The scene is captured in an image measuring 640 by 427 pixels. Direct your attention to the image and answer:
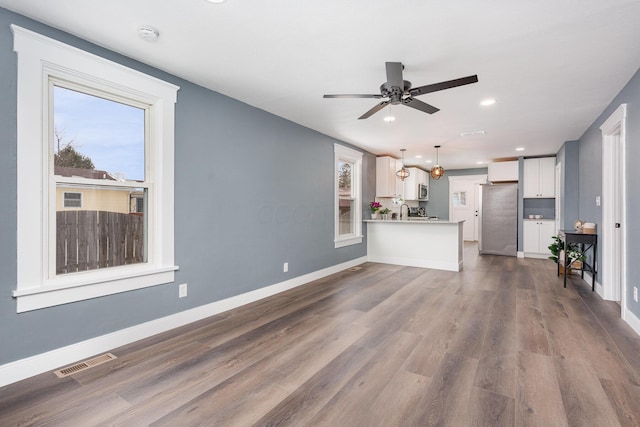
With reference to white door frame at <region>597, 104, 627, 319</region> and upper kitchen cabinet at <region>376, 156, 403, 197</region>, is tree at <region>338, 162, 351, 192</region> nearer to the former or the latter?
upper kitchen cabinet at <region>376, 156, 403, 197</region>

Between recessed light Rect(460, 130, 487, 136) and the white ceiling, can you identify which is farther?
recessed light Rect(460, 130, 487, 136)

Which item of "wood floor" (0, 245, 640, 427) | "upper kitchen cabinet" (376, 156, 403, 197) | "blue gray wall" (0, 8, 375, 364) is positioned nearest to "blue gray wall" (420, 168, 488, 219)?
"upper kitchen cabinet" (376, 156, 403, 197)

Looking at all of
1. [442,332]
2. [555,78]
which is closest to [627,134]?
[555,78]

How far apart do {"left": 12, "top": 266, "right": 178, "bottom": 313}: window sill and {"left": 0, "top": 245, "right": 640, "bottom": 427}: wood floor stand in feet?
1.60

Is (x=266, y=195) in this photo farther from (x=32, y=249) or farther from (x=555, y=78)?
(x=555, y=78)

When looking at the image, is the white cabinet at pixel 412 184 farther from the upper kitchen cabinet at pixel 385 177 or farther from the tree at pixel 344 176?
the tree at pixel 344 176

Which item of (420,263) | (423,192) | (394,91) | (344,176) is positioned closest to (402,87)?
(394,91)

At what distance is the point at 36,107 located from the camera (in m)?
2.16

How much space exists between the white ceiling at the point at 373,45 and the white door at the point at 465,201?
607 cm

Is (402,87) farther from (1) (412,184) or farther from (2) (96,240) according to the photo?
(1) (412,184)

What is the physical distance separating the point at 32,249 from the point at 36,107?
97cm

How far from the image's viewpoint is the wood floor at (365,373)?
5.78ft

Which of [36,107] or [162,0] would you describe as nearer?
[162,0]

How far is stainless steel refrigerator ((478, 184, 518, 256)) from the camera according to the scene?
25.1 ft
